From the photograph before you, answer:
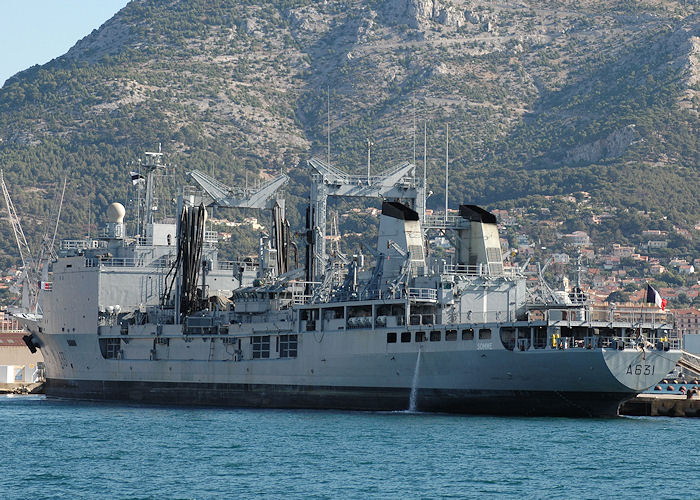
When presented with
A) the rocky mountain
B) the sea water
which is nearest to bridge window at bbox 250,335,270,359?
the sea water

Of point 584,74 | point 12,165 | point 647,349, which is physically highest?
point 584,74

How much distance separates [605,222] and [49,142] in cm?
7858

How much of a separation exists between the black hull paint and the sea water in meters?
0.69

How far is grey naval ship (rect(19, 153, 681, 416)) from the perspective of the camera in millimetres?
53875

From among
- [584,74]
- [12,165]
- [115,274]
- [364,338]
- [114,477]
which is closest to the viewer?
[114,477]

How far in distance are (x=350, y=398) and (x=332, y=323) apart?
358 centimetres

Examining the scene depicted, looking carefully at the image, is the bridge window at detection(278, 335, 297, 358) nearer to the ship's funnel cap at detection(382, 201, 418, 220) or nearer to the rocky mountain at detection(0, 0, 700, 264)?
the ship's funnel cap at detection(382, 201, 418, 220)

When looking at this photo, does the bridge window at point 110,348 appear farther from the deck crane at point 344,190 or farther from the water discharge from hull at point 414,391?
the water discharge from hull at point 414,391

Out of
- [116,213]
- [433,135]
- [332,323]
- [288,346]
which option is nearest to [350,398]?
[332,323]

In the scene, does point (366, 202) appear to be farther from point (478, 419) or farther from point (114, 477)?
point (114, 477)

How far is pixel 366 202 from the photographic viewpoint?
18912 cm

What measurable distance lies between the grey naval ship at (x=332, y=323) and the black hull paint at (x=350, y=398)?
0.24 ft

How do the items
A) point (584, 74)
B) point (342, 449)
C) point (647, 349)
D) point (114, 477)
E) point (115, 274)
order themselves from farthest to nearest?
point (584, 74), point (115, 274), point (647, 349), point (342, 449), point (114, 477)

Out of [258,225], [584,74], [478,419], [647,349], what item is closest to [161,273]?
[478,419]
